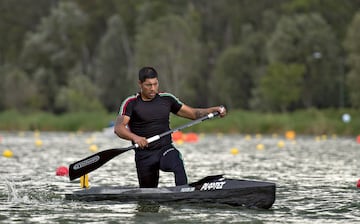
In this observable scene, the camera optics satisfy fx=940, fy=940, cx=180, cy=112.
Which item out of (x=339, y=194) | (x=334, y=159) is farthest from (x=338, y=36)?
(x=339, y=194)

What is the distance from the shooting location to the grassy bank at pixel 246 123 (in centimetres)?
4903

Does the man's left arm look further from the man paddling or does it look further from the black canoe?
the black canoe

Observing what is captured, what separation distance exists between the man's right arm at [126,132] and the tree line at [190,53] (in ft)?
182

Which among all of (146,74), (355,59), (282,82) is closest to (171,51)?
(282,82)

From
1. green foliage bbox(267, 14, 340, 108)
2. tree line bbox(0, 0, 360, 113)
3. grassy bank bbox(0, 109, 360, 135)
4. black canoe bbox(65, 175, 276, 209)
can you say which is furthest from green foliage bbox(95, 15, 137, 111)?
black canoe bbox(65, 175, 276, 209)

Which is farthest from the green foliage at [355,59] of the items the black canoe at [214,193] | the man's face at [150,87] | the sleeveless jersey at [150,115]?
the man's face at [150,87]

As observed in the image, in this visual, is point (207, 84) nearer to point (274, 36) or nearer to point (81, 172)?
point (274, 36)

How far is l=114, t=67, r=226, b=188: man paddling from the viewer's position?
45.1ft

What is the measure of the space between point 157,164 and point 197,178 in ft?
17.3

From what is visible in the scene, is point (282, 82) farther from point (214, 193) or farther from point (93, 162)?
point (214, 193)

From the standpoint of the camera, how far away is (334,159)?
2559 centimetres

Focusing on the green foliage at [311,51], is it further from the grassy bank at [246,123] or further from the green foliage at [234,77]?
the grassy bank at [246,123]

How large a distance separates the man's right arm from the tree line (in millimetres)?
55521

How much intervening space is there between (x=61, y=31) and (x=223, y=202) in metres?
90.2
